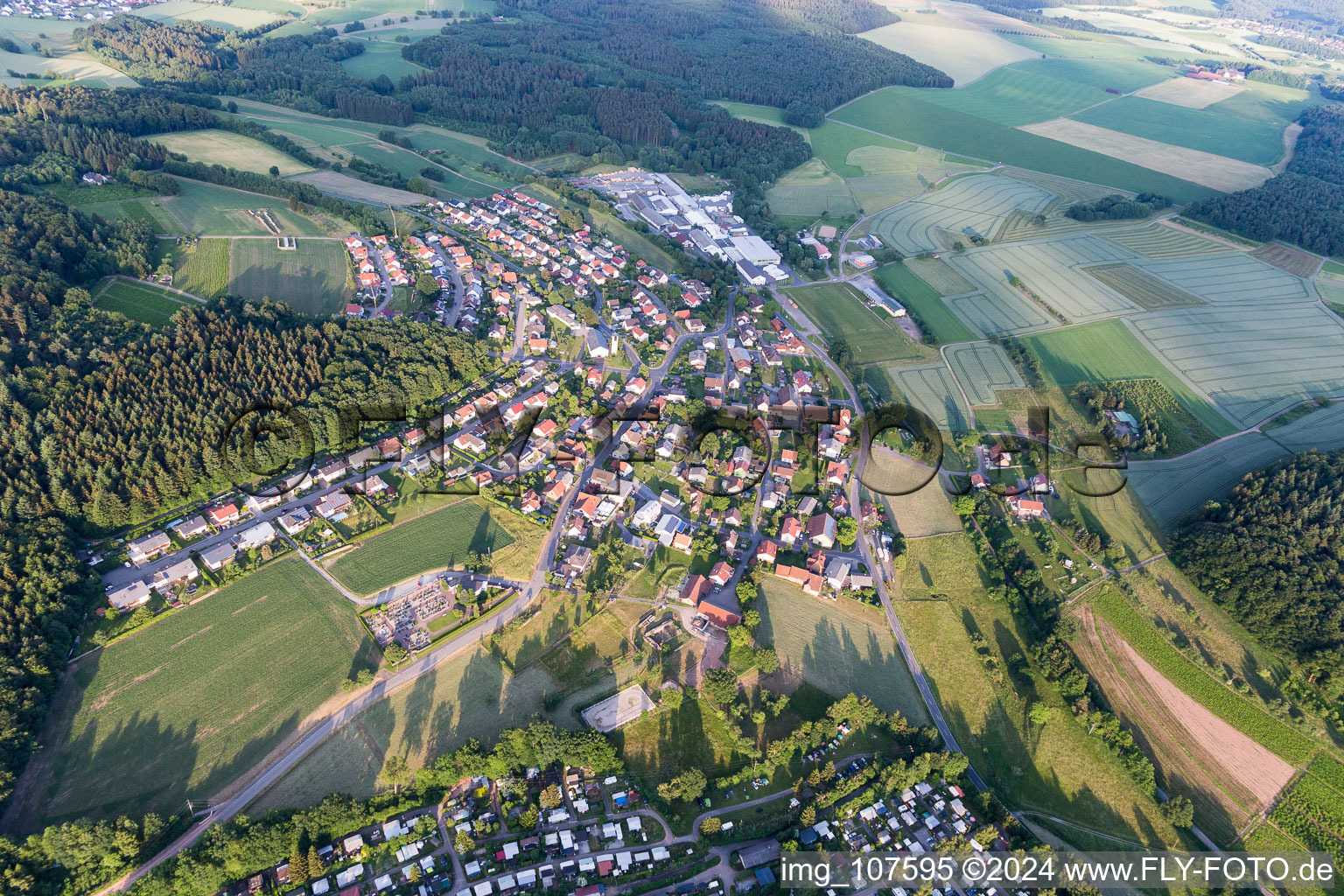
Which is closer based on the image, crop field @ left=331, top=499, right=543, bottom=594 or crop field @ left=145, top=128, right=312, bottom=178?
crop field @ left=331, top=499, right=543, bottom=594

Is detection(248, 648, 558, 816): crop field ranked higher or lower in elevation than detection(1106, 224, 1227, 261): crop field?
lower

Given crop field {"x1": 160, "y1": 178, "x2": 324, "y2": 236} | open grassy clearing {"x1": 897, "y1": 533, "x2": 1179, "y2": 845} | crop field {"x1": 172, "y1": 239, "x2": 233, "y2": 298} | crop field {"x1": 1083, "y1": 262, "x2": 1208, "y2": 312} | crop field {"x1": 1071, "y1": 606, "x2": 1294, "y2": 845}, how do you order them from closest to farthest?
open grassy clearing {"x1": 897, "y1": 533, "x2": 1179, "y2": 845} < crop field {"x1": 1071, "y1": 606, "x2": 1294, "y2": 845} < crop field {"x1": 172, "y1": 239, "x2": 233, "y2": 298} < crop field {"x1": 160, "y1": 178, "x2": 324, "y2": 236} < crop field {"x1": 1083, "y1": 262, "x2": 1208, "y2": 312}

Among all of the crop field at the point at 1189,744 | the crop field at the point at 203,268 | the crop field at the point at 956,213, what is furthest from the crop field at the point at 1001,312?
the crop field at the point at 203,268

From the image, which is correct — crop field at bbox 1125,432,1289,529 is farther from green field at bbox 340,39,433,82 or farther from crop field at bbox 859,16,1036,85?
green field at bbox 340,39,433,82

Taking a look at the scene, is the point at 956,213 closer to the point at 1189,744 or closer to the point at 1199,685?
the point at 1199,685

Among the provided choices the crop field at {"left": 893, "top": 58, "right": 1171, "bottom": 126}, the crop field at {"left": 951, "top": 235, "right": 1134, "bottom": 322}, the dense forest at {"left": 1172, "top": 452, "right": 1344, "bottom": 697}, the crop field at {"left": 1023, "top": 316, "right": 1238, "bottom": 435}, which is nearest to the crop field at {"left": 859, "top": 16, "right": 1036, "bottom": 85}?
the crop field at {"left": 893, "top": 58, "right": 1171, "bottom": 126}

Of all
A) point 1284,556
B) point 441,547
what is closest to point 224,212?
point 441,547

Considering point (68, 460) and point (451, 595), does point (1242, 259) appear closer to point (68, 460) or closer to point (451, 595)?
point (451, 595)
